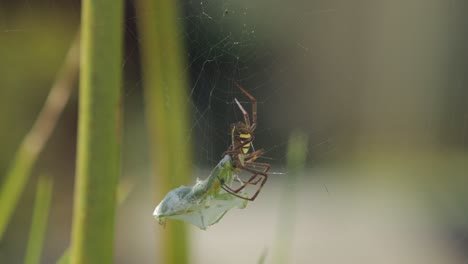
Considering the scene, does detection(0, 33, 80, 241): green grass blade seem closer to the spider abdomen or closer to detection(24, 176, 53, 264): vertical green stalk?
detection(24, 176, 53, 264): vertical green stalk

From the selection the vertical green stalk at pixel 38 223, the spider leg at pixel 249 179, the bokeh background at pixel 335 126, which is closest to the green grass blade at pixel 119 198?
the vertical green stalk at pixel 38 223

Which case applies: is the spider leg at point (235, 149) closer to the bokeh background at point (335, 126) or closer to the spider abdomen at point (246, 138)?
the spider abdomen at point (246, 138)

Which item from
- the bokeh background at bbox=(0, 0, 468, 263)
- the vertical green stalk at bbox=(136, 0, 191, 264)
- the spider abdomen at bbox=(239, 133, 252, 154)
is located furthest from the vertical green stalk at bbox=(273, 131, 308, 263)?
the bokeh background at bbox=(0, 0, 468, 263)

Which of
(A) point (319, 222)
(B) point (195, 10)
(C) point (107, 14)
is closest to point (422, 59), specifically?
(A) point (319, 222)

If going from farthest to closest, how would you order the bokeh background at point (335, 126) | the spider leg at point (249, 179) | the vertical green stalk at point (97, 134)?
A: the bokeh background at point (335, 126) → the spider leg at point (249, 179) → the vertical green stalk at point (97, 134)

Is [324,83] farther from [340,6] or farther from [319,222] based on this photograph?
[319,222]

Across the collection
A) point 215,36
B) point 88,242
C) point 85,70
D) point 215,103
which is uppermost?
point 215,36
